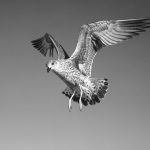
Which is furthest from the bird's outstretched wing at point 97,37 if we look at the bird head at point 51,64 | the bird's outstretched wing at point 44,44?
the bird's outstretched wing at point 44,44

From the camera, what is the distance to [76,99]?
247 cm

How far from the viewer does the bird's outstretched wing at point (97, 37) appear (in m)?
2.53

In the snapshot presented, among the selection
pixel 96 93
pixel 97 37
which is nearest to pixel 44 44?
pixel 97 37

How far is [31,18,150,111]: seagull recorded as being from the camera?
241cm

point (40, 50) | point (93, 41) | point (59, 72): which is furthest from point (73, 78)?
point (40, 50)

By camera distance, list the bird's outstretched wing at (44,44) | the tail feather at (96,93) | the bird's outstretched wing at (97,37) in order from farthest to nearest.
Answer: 1. the bird's outstretched wing at (44,44)
2. the bird's outstretched wing at (97,37)
3. the tail feather at (96,93)

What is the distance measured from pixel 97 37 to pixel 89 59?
0.21 metres

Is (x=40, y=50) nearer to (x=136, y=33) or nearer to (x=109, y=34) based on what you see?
(x=109, y=34)

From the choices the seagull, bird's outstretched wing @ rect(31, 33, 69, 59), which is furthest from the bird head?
bird's outstretched wing @ rect(31, 33, 69, 59)

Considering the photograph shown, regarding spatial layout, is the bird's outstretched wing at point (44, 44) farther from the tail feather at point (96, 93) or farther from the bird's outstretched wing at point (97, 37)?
the tail feather at point (96, 93)

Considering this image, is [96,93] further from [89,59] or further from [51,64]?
→ [51,64]

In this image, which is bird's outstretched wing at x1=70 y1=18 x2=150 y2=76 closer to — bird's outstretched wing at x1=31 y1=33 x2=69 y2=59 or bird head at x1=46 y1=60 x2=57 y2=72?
bird head at x1=46 y1=60 x2=57 y2=72

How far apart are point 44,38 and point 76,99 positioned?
976 mm

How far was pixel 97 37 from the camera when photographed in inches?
105
